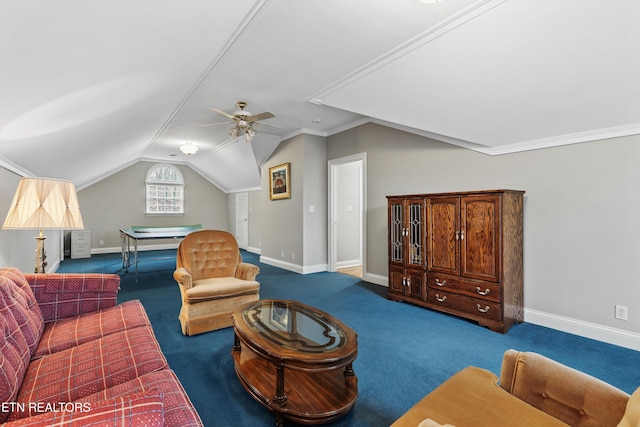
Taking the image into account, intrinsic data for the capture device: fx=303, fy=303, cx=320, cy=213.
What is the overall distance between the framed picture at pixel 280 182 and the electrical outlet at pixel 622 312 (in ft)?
15.4

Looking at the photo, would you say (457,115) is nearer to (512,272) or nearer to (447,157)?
(447,157)

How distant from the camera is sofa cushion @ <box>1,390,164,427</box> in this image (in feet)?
2.47

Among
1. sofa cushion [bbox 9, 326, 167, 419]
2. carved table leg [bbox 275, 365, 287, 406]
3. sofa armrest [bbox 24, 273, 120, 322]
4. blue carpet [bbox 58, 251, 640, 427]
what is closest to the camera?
sofa cushion [bbox 9, 326, 167, 419]

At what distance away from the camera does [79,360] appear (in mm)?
1451

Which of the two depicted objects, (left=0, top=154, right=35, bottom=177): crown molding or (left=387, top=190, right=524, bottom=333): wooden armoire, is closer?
(left=0, top=154, right=35, bottom=177): crown molding

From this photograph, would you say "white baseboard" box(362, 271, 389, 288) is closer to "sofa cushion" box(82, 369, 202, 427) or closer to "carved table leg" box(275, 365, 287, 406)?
"carved table leg" box(275, 365, 287, 406)

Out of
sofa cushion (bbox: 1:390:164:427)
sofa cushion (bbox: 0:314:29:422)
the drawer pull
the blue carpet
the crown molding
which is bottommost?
the blue carpet

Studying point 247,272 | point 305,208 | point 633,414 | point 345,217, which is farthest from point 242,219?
point 633,414

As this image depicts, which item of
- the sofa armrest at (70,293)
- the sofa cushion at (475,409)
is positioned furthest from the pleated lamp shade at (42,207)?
the sofa cushion at (475,409)

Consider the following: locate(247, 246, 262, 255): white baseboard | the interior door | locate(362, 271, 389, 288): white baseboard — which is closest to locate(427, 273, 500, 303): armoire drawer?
locate(362, 271, 389, 288): white baseboard

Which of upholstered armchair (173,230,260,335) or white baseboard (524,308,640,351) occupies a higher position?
upholstered armchair (173,230,260,335)

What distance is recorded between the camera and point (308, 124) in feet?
17.0

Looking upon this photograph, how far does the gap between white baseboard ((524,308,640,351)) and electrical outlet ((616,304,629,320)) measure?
4.5 inches

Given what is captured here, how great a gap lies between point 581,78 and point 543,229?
1.56 meters
